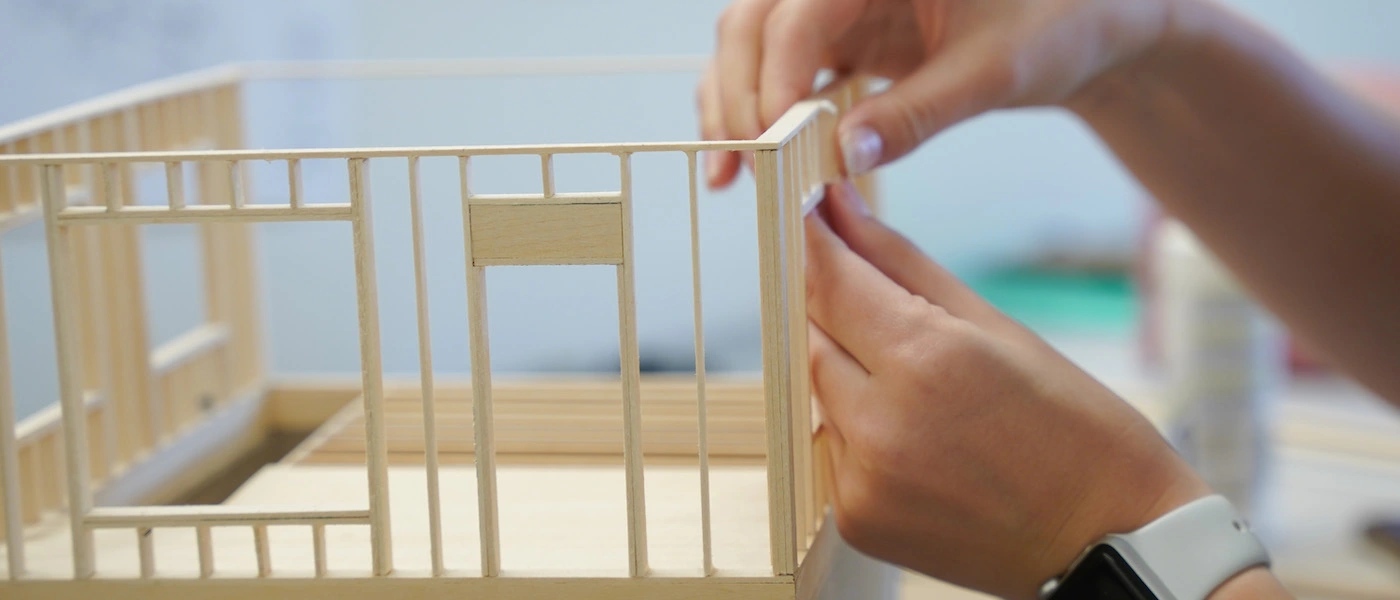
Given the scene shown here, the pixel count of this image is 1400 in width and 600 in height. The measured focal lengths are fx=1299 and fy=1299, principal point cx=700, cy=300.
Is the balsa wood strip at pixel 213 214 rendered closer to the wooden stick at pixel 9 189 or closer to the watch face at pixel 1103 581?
the wooden stick at pixel 9 189

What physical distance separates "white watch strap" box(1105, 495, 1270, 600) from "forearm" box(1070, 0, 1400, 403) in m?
0.38

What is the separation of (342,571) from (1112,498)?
35cm

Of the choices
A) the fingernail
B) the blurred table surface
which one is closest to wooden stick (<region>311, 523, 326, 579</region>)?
the fingernail

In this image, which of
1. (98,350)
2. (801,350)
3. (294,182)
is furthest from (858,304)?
(98,350)

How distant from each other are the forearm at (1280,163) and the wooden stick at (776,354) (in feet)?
1.42

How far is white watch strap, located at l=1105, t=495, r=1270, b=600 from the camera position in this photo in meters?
0.56

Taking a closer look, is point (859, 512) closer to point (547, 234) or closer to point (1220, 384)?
point (547, 234)

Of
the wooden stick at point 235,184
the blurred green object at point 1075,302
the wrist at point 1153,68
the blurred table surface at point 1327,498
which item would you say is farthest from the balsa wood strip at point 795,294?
the blurred green object at point 1075,302

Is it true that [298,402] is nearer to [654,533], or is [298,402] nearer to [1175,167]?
[654,533]

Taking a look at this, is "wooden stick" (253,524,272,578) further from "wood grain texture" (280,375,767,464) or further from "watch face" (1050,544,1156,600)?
"watch face" (1050,544,1156,600)

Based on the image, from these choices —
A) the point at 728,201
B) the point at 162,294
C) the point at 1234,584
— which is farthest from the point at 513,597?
the point at 728,201

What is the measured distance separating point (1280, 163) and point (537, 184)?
1.08 m

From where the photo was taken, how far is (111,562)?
614 millimetres

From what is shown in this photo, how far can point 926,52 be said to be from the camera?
854 mm
